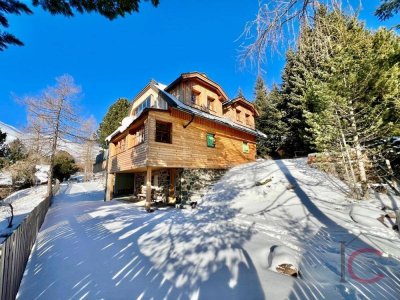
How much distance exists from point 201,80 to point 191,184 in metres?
8.02

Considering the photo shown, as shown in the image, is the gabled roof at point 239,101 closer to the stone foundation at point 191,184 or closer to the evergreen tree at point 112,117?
the stone foundation at point 191,184

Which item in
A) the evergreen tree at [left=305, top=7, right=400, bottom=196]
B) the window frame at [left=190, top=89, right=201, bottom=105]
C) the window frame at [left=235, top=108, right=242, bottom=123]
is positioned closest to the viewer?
the evergreen tree at [left=305, top=7, right=400, bottom=196]

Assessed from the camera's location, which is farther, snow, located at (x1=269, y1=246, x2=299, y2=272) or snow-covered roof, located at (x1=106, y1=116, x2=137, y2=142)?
snow-covered roof, located at (x1=106, y1=116, x2=137, y2=142)

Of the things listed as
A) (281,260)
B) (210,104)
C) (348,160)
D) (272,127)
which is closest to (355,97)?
(348,160)

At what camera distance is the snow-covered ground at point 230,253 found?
368cm

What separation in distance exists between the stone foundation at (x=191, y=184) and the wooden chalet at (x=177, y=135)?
0.36 metres

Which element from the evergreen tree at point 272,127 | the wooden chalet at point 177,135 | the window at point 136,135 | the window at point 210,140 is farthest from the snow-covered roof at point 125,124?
the evergreen tree at point 272,127

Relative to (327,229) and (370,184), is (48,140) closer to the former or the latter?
(327,229)

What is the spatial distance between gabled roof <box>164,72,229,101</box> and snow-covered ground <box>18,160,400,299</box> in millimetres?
9816

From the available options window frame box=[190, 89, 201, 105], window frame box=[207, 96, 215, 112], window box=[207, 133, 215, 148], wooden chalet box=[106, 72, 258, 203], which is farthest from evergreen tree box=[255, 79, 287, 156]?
window box=[207, 133, 215, 148]

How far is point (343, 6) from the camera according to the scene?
107 inches

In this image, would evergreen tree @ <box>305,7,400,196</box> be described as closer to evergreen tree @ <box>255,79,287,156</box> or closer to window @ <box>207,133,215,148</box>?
window @ <box>207,133,215,148</box>

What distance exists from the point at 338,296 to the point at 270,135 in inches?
866

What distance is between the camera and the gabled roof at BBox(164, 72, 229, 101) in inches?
588
